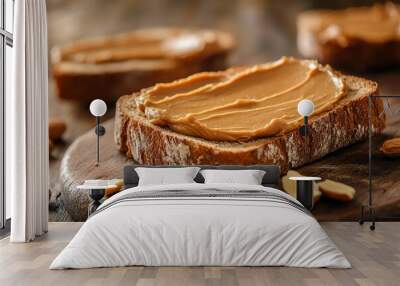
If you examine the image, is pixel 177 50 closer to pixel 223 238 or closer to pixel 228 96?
pixel 228 96

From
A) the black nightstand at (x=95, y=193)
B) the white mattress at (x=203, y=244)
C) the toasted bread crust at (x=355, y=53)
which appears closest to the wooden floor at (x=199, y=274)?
the white mattress at (x=203, y=244)

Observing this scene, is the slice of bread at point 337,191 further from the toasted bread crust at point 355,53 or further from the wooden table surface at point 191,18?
the wooden table surface at point 191,18

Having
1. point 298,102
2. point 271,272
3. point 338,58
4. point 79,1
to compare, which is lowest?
point 271,272

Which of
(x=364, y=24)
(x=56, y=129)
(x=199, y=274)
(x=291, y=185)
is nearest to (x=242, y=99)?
(x=291, y=185)

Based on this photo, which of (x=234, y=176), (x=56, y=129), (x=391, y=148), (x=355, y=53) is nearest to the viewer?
(x=234, y=176)

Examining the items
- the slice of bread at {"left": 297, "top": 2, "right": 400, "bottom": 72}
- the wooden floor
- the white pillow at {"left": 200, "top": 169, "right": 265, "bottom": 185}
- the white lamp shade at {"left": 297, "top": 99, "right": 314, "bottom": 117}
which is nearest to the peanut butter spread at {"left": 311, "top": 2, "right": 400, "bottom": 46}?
the slice of bread at {"left": 297, "top": 2, "right": 400, "bottom": 72}

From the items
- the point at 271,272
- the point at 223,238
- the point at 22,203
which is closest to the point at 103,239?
the point at 223,238

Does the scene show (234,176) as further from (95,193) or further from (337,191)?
(95,193)
